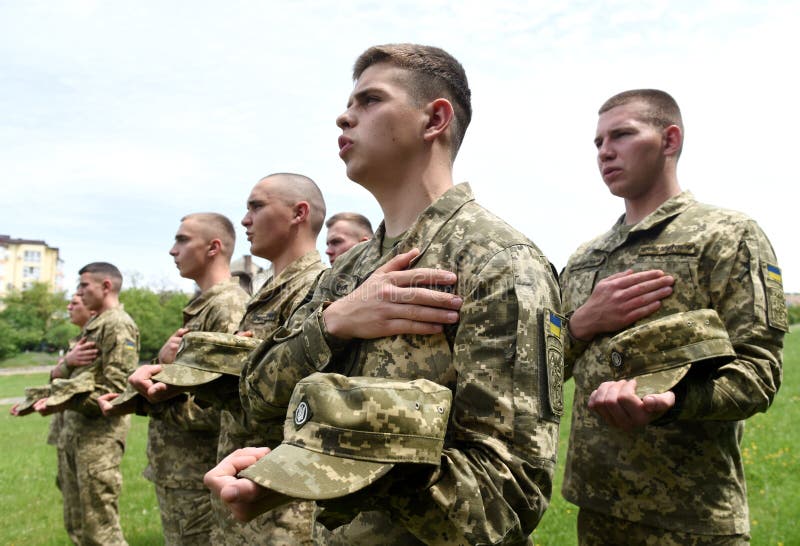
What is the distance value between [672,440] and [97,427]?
6.10 meters

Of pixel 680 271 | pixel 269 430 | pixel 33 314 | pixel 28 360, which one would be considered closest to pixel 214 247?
pixel 269 430

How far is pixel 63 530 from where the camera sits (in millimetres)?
8062

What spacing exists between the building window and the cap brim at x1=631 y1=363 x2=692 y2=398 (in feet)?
358

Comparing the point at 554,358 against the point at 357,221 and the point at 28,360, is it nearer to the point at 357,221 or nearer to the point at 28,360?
the point at 357,221

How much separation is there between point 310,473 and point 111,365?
6.26 meters

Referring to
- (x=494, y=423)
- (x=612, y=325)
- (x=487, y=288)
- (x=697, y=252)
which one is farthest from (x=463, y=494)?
(x=697, y=252)

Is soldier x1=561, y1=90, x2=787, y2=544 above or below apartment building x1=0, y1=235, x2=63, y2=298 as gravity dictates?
below

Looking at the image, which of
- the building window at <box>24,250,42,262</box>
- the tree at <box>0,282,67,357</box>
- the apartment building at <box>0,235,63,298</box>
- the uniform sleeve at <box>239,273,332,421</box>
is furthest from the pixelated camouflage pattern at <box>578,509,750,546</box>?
the building window at <box>24,250,42,262</box>

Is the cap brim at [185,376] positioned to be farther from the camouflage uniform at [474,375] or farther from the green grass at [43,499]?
the green grass at [43,499]

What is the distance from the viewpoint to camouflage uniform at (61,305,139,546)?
22.4 feet

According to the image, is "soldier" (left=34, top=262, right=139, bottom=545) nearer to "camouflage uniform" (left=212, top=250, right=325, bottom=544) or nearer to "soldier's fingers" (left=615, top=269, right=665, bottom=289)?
"camouflage uniform" (left=212, top=250, right=325, bottom=544)

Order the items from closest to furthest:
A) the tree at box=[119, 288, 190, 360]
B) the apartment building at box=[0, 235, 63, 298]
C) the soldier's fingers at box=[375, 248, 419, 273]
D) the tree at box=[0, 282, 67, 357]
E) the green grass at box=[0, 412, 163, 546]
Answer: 1. the soldier's fingers at box=[375, 248, 419, 273]
2. the green grass at box=[0, 412, 163, 546]
3. the tree at box=[119, 288, 190, 360]
4. the tree at box=[0, 282, 67, 357]
5. the apartment building at box=[0, 235, 63, 298]

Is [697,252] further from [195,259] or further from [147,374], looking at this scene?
[195,259]

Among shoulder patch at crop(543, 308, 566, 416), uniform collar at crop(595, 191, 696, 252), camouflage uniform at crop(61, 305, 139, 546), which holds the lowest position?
camouflage uniform at crop(61, 305, 139, 546)
